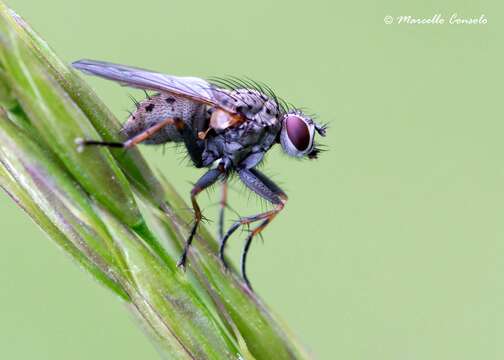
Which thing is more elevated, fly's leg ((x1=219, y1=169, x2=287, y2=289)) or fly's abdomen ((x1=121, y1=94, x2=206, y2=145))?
fly's abdomen ((x1=121, y1=94, x2=206, y2=145))

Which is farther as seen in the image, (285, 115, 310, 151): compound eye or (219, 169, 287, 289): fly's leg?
(285, 115, 310, 151): compound eye

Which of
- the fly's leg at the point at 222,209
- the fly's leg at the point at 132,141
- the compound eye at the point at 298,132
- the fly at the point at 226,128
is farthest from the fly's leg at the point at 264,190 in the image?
the fly's leg at the point at 132,141

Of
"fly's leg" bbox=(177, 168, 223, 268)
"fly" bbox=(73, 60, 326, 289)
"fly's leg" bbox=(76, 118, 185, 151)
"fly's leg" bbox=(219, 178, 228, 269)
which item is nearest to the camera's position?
"fly's leg" bbox=(76, 118, 185, 151)

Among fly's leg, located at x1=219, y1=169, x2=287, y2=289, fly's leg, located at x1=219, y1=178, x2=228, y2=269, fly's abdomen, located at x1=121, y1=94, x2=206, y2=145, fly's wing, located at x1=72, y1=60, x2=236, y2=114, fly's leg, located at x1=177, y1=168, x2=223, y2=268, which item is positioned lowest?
fly's leg, located at x1=219, y1=178, x2=228, y2=269

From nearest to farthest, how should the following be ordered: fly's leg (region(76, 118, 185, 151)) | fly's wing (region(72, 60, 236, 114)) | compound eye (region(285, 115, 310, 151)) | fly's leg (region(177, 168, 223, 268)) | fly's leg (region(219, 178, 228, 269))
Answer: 1. fly's leg (region(76, 118, 185, 151))
2. fly's leg (region(177, 168, 223, 268))
3. fly's leg (region(219, 178, 228, 269))
4. fly's wing (region(72, 60, 236, 114))
5. compound eye (region(285, 115, 310, 151))

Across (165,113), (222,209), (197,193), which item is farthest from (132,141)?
(222,209)

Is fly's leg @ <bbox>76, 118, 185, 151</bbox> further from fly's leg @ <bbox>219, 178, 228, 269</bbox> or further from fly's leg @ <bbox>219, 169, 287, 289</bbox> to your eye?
fly's leg @ <bbox>219, 169, 287, 289</bbox>

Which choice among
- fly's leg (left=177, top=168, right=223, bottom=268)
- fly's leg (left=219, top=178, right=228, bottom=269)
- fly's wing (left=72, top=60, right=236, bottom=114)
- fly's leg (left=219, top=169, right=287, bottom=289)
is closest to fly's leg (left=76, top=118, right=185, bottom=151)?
fly's wing (left=72, top=60, right=236, bottom=114)
